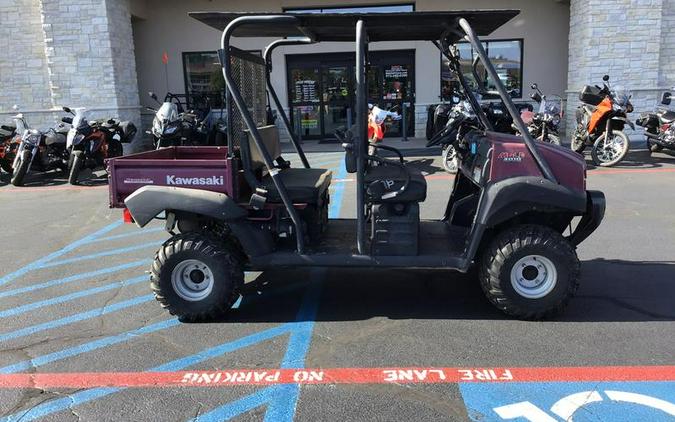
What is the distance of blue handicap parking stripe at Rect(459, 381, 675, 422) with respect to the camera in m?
2.91

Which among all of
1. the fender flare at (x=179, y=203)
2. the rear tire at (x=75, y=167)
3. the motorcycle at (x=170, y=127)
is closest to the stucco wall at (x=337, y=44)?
the motorcycle at (x=170, y=127)

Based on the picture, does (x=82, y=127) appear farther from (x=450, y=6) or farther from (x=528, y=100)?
(x=528, y=100)

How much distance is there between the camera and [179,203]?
4035 mm

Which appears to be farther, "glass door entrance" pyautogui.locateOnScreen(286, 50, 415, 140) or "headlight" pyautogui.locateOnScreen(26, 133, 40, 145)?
"glass door entrance" pyautogui.locateOnScreen(286, 50, 415, 140)

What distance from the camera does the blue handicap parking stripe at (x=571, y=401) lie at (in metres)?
2.91

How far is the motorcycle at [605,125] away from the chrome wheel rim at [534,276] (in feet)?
25.6

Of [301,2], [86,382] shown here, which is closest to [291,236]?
[86,382]

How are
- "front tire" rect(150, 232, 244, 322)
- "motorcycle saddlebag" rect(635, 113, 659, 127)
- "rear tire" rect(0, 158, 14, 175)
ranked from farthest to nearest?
1. "rear tire" rect(0, 158, 14, 175)
2. "motorcycle saddlebag" rect(635, 113, 659, 127)
3. "front tire" rect(150, 232, 244, 322)

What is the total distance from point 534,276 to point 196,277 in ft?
8.15

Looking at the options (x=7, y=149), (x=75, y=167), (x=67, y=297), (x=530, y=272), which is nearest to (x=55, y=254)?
(x=67, y=297)

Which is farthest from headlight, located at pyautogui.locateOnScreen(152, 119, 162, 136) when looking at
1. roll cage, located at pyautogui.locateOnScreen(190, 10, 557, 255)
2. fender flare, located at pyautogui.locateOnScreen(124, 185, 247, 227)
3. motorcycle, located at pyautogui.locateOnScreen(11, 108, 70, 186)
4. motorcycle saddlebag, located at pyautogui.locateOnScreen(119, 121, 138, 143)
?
fender flare, located at pyautogui.locateOnScreen(124, 185, 247, 227)

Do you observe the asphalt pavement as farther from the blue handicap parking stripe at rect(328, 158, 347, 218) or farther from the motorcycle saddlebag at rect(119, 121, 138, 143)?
the motorcycle saddlebag at rect(119, 121, 138, 143)

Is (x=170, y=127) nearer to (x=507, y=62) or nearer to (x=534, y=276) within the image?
(x=534, y=276)

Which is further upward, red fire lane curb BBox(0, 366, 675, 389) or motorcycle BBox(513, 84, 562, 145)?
motorcycle BBox(513, 84, 562, 145)
